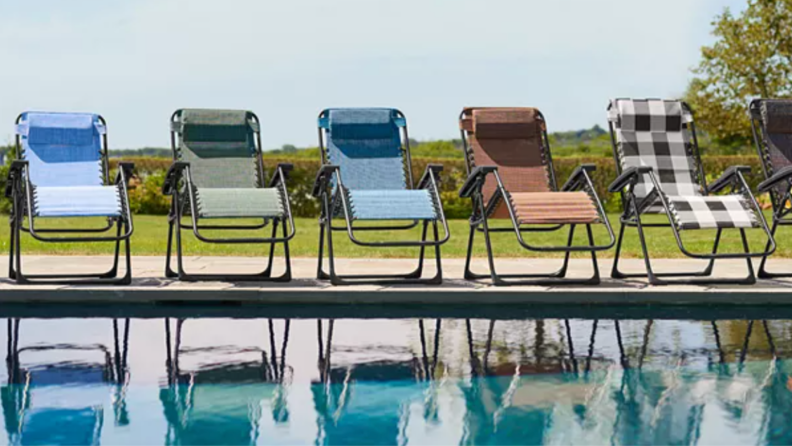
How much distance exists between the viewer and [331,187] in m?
7.27

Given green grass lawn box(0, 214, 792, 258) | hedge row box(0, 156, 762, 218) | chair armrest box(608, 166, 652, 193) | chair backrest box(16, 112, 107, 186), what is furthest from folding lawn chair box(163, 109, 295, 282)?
hedge row box(0, 156, 762, 218)

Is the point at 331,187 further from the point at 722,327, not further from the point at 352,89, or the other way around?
the point at 352,89

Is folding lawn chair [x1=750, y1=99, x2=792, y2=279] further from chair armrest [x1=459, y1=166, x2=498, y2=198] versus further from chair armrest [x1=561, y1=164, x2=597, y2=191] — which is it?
chair armrest [x1=459, y1=166, x2=498, y2=198]

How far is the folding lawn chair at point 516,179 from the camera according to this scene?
22.8 feet

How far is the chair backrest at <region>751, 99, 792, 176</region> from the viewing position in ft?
25.3

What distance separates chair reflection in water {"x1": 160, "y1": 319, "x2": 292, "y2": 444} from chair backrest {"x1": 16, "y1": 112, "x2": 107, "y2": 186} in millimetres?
2158

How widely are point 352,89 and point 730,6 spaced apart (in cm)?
1760

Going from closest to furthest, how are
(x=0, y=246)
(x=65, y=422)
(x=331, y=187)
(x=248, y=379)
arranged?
(x=65, y=422), (x=248, y=379), (x=331, y=187), (x=0, y=246)

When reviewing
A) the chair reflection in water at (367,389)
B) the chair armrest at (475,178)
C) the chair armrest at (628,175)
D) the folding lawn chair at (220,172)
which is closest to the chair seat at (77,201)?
the folding lawn chair at (220,172)

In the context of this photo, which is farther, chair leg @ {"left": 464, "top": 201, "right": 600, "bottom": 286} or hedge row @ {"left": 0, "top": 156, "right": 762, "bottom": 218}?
hedge row @ {"left": 0, "top": 156, "right": 762, "bottom": 218}

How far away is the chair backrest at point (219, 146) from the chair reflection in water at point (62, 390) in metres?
1.97

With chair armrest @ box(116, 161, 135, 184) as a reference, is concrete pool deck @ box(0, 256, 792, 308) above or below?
below

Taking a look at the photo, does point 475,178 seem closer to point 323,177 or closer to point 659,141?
point 323,177

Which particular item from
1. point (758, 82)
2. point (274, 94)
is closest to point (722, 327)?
point (274, 94)
